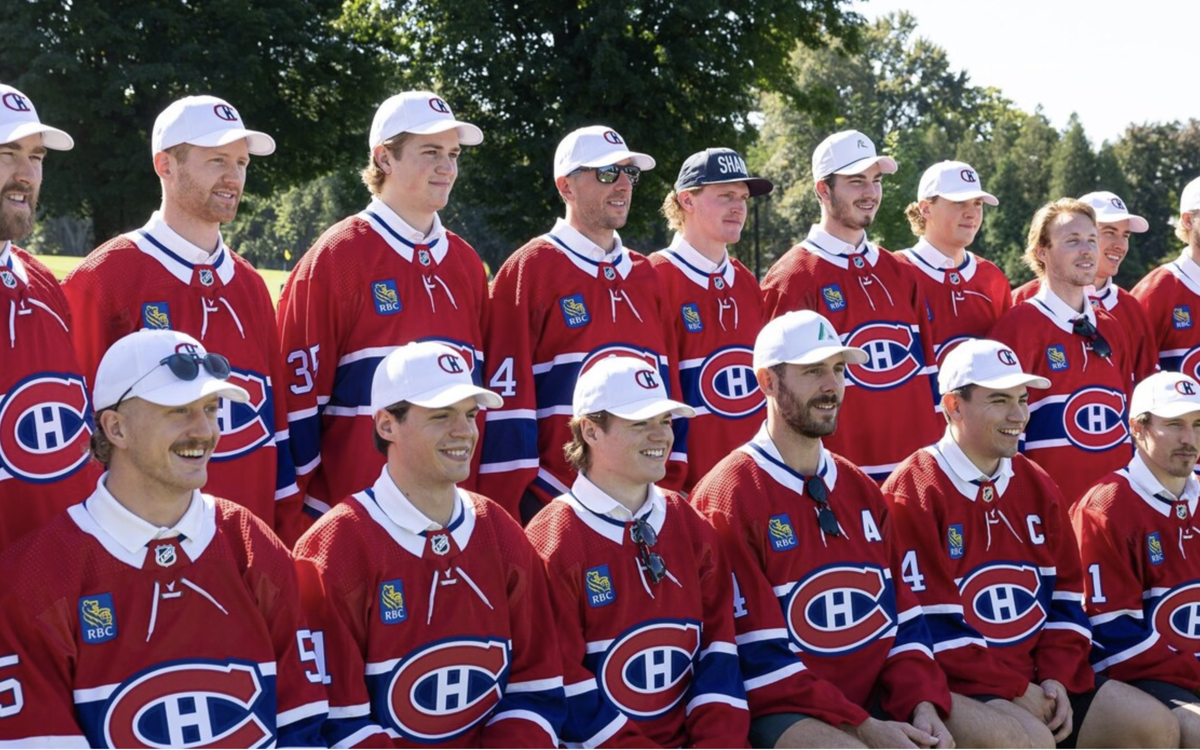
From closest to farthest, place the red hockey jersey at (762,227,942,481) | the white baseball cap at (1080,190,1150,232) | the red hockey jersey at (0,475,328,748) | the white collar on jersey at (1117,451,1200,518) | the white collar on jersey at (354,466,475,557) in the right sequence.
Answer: the red hockey jersey at (0,475,328,748) → the white collar on jersey at (354,466,475,557) → the white collar on jersey at (1117,451,1200,518) → the red hockey jersey at (762,227,942,481) → the white baseball cap at (1080,190,1150,232)

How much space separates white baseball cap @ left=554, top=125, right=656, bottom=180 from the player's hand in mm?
3315

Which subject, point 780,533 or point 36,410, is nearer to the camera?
point 36,410

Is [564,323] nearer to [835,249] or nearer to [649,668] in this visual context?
[835,249]

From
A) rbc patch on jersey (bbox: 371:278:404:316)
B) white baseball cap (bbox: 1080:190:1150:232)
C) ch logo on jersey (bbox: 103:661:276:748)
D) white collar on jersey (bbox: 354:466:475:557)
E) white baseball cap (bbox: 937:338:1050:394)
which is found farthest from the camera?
white baseball cap (bbox: 1080:190:1150:232)

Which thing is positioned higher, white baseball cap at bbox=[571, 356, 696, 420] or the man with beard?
the man with beard

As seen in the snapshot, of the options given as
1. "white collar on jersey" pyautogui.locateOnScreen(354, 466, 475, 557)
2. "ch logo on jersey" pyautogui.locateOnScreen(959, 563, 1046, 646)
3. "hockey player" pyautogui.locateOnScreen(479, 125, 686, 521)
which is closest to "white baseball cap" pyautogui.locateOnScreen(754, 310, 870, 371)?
"hockey player" pyautogui.locateOnScreen(479, 125, 686, 521)

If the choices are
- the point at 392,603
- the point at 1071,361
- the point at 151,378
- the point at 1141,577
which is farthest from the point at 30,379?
the point at 1071,361

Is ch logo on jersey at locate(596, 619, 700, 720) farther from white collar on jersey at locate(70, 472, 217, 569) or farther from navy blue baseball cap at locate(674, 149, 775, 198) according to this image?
navy blue baseball cap at locate(674, 149, 775, 198)

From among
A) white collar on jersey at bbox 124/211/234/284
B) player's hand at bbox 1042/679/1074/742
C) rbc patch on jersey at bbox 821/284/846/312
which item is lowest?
player's hand at bbox 1042/679/1074/742

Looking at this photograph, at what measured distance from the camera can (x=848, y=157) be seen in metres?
8.45

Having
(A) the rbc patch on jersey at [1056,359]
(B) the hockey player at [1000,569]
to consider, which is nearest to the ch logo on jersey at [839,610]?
(B) the hockey player at [1000,569]

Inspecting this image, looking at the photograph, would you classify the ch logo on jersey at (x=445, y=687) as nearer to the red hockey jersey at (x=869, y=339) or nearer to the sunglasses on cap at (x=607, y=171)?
the sunglasses on cap at (x=607, y=171)

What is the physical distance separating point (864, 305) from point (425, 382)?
366 centimetres

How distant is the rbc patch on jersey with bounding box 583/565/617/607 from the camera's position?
5555mm
